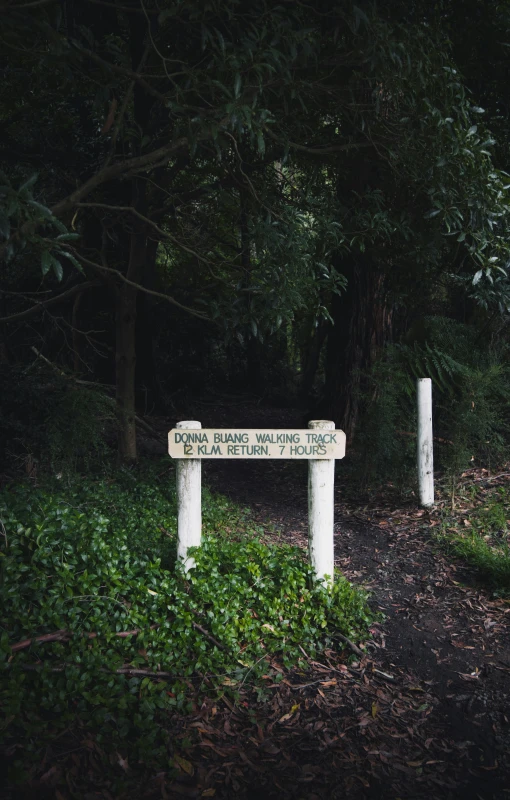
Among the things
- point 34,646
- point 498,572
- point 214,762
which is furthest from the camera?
point 498,572

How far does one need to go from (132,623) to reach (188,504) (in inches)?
37.4

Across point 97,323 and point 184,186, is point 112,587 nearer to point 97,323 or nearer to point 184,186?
point 184,186

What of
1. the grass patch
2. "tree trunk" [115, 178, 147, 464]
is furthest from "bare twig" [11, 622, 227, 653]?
"tree trunk" [115, 178, 147, 464]

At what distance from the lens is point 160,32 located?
6547 millimetres

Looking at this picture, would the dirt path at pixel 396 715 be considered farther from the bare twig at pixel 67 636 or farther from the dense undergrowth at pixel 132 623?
the bare twig at pixel 67 636

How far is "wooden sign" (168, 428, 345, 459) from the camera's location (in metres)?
4.62

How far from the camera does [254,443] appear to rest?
4.66m

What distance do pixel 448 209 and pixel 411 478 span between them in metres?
3.14

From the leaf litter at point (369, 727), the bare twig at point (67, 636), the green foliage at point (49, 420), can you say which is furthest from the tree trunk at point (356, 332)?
the bare twig at point (67, 636)

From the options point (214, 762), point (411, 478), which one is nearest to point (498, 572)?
point (411, 478)

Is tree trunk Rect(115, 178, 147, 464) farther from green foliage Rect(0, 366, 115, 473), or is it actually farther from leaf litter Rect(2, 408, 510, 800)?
leaf litter Rect(2, 408, 510, 800)

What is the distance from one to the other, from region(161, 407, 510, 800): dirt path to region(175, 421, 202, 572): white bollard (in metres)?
1.21

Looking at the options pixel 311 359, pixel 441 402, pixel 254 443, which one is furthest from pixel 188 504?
pixel 311 359

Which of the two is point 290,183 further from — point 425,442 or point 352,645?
point 352,645
